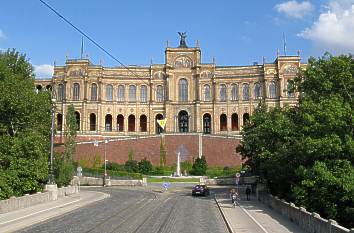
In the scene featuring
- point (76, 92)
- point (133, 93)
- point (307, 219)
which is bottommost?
point (307, 219)

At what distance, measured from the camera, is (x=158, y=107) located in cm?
9850

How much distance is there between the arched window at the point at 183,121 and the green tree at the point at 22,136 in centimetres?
5329

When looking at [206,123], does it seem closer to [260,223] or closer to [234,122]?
[234,122]

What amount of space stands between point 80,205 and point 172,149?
5496 centimetres

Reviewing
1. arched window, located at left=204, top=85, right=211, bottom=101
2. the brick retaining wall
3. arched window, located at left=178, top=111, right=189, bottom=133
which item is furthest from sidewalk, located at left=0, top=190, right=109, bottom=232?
arched window, located at left=204, top=85, right=211, bottom=101

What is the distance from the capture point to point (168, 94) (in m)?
98.5

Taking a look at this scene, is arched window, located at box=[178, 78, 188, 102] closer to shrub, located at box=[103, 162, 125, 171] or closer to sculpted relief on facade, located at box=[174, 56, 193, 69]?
sculpted relief on facade, located at box=[174, 56, 193, 69]

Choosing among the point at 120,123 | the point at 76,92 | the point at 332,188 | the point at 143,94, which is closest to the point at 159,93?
the point at 143,94

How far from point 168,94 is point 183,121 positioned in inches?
263

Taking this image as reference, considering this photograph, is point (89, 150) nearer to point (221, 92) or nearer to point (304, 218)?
point (221, 92)

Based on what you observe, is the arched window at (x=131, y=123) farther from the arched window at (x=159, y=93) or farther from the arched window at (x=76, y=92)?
the arched window at (x=76, y=92)

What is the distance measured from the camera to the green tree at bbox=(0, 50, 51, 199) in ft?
116

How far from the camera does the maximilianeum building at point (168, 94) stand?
96.0 meters

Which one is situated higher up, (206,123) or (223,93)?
(223,93)
